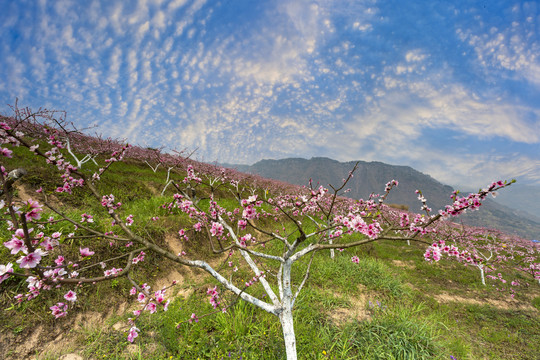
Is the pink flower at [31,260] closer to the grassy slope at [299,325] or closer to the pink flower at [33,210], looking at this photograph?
the pink flower at [33,210]

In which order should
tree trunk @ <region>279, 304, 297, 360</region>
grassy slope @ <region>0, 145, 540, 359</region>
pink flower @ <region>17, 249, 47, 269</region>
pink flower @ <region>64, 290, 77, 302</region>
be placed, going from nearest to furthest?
pink flower @ <region>17, 249, 47, 269</region>, pink flower @ <region>64, 290, 77, 302</region>, tree trunk @ <region>279, 304, 297, 360</region>, grassy slope @ <region>0, 145, 540, 359</region>

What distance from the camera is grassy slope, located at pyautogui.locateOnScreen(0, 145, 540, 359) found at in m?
3.89

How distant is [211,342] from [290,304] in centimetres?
221

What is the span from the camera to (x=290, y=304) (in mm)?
3189

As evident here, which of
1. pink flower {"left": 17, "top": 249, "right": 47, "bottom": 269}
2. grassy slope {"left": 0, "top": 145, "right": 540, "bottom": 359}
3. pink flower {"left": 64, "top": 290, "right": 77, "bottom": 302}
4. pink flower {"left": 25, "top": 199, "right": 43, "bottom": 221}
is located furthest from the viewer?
grassy slope {"left": 0, "top": 145, "right": 540, "bottom": 359}

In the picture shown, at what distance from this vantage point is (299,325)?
441cm

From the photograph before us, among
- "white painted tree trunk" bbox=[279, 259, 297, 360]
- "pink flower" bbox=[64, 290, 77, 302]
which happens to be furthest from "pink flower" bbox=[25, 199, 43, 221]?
"white painted tree trunk" bbox=[279, 259, 297, 360]

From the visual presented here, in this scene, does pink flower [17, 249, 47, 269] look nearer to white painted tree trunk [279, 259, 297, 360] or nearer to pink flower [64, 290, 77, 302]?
pink flower [64, 290, 77, 302]

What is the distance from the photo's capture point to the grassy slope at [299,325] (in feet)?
12.8

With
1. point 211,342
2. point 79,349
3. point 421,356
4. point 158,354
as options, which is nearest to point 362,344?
point 421,356

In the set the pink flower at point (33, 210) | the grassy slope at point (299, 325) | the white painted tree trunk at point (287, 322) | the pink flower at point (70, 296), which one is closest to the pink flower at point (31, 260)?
the pink flower at point (33, 210)

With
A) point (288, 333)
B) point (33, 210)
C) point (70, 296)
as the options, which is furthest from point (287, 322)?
point (33, 210)

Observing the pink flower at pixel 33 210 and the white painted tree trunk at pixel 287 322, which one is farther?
the white painted tree trunk at pixel 287 322

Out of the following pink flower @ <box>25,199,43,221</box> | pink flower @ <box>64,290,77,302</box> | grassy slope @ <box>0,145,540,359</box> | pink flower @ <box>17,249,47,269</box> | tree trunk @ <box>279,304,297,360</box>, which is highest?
pink flower @ <box>25,199,43,221</box>
